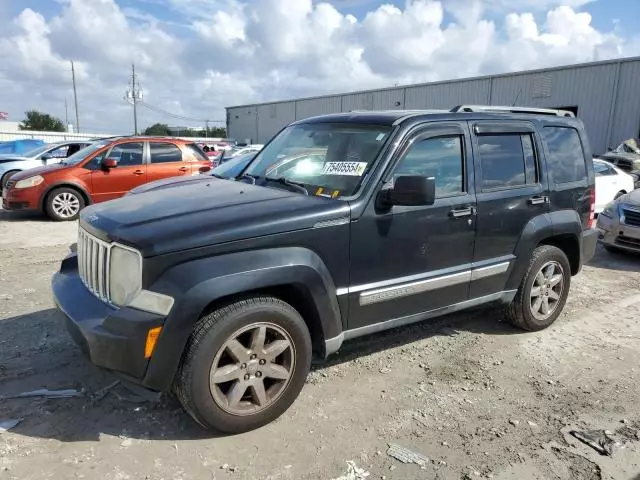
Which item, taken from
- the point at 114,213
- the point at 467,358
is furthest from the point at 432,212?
the point at 114,213

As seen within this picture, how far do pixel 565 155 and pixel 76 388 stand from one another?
4609mm

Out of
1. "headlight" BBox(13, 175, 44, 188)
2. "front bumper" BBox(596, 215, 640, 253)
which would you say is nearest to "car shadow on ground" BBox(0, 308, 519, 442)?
"front bumper" BBox(596, 215, 640, 253)

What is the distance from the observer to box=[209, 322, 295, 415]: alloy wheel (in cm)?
301

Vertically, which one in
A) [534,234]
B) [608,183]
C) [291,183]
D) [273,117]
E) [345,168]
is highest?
[273,117]

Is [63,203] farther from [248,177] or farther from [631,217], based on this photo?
[631,217]

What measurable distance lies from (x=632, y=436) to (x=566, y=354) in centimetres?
126

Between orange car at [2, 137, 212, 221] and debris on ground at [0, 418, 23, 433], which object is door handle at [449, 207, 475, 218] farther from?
orange car at [2, 137, 212, 221]

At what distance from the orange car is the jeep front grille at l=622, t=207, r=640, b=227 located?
800 cm

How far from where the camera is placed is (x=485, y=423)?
11.0 feet

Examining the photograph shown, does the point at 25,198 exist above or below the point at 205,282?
below

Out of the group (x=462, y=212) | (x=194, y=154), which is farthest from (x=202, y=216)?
(x=194, y=154)

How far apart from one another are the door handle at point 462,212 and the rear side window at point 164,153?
8200mm

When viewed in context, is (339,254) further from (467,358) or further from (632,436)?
(632,436)

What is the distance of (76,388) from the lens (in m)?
3.60
